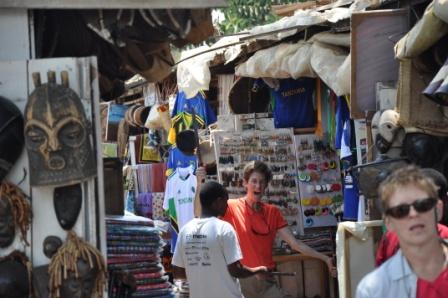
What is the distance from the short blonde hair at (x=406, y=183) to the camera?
11.5 ft

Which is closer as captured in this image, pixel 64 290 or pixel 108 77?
pixel 64 290

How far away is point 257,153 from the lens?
9.24 m

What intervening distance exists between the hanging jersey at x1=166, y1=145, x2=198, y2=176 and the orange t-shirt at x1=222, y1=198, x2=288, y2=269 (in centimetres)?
278

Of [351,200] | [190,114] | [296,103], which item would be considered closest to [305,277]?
[351,200]

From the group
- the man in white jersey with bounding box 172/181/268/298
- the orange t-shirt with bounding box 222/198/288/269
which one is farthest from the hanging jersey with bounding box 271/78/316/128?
the man in white jersey with bounding box 172/181/268/298

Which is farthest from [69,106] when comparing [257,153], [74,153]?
[257,153]

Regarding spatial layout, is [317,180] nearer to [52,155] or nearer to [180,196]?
[180,196]

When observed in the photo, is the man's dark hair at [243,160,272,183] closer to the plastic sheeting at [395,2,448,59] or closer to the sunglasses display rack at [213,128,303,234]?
the sunglasses display rack at [213,128,303,234]

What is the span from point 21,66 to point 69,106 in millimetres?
312

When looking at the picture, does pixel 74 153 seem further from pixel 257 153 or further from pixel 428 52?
pixel 257 153

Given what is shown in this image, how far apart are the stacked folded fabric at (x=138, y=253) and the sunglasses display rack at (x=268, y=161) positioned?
11.1ft

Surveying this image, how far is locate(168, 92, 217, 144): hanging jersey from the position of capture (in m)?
11.0

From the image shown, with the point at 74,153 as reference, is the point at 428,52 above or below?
above

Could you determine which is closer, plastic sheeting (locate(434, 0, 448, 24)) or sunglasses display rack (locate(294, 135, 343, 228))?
plastic sheeting (locate(434, 0, 448, 24))
